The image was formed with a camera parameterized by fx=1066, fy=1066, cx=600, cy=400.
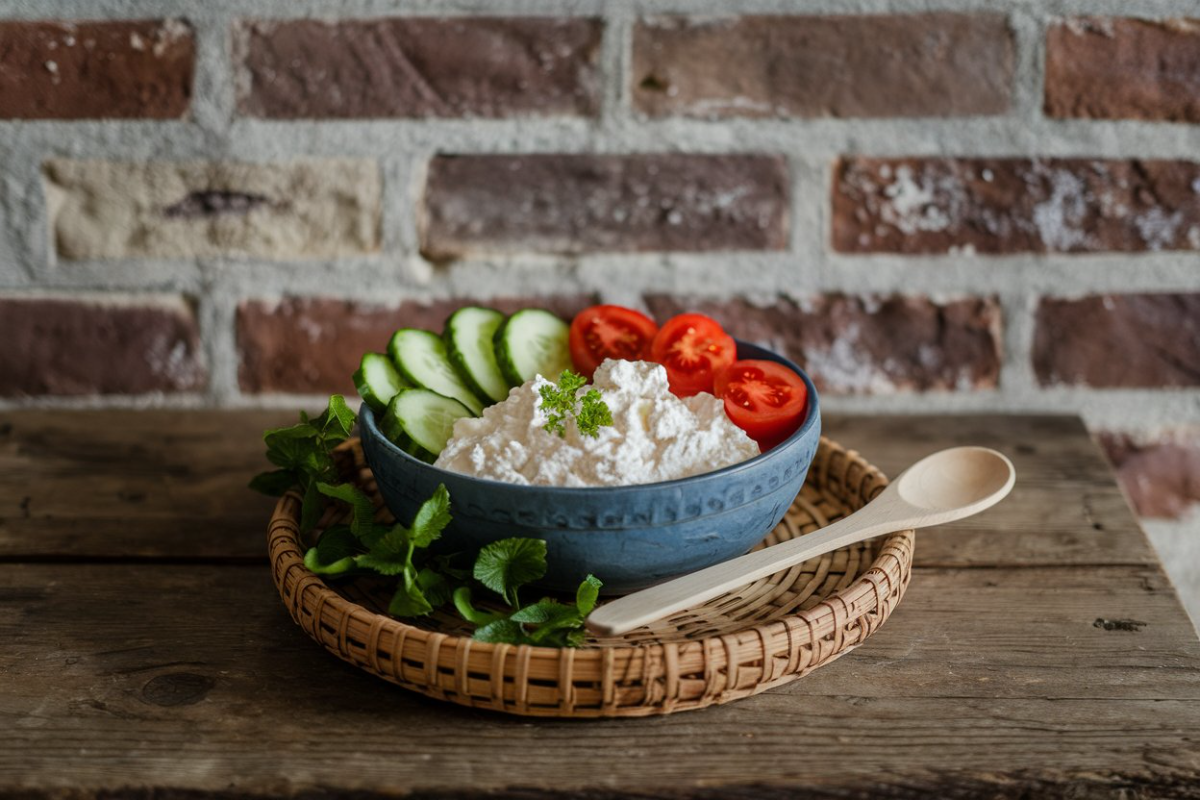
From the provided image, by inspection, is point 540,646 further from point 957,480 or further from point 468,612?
point 957,480

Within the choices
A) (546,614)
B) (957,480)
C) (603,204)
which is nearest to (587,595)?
(546,614)

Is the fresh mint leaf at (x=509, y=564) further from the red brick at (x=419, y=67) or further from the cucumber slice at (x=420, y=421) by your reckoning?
the red brick at (x=419, y=67)

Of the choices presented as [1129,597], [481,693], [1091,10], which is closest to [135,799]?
[481,693]

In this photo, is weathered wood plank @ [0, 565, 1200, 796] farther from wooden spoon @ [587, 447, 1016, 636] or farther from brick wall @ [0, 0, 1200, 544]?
brick wall @ [0, 0, 1200, 544]

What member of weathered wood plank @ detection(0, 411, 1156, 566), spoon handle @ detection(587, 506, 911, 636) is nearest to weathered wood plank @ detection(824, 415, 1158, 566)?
weathered wood plank @ detection(0, 411, 1156, 566)

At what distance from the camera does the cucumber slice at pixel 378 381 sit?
0.83m

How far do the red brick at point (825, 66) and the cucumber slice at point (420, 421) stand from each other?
0.50m

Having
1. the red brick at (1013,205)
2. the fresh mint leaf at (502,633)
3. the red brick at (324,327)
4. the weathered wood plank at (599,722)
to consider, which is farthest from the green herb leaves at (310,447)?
the red brick at (1013,205)

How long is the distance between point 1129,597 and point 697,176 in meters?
0.63

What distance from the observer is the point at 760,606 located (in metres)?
0.78

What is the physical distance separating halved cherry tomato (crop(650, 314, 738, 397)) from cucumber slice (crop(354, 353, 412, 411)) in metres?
0.22

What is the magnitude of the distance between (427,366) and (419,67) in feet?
1.41

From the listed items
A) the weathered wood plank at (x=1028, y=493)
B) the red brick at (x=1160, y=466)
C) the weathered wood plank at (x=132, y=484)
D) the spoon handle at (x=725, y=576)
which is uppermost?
the spoon handle at (x=725, y=576)

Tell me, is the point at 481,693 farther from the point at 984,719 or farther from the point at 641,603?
the point at 984,719
